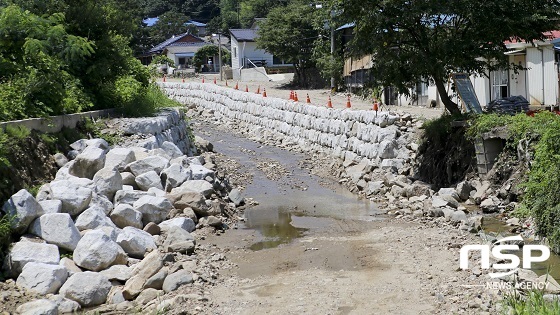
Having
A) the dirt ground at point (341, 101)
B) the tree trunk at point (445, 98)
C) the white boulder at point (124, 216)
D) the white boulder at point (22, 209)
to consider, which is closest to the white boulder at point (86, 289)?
the white boulder at point (22, 209)

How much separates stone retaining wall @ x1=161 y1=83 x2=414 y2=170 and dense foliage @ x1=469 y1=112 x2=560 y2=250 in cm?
570

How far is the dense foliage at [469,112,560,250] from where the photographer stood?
1291 cm

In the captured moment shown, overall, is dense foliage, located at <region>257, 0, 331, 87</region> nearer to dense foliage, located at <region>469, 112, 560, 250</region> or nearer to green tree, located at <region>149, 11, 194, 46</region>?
dense foliage, located at <region>469, 112, 560, 250</region>

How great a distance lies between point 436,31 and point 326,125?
336 inches

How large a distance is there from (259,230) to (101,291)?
535 cm

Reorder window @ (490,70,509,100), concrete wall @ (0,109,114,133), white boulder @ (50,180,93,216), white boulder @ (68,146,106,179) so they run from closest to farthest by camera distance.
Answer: white boulder @ (50,180,93,216), concrete wall @ (0,109,114,133), white boulder @ (68,146,106,179), window @ (490,70,509,100)

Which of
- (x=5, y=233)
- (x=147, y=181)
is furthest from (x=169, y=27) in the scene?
(x=5, y=233)

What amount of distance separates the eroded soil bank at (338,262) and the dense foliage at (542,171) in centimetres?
129

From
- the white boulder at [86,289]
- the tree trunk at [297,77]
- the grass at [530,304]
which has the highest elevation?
the tree trunk at [297,77]

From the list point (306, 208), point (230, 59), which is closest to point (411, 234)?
point (306, 208)

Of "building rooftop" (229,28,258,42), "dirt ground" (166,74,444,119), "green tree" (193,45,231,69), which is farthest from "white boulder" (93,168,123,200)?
"green tree" (193,45,231,69)

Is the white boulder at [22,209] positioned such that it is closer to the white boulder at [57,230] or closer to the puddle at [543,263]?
the white boulder at [57,230]

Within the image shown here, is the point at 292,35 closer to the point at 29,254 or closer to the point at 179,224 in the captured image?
the point at 179,224
